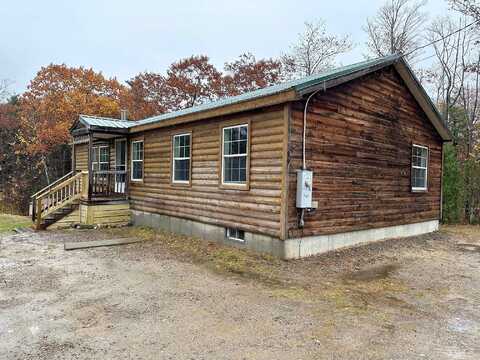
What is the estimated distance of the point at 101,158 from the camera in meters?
15.1

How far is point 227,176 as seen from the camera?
8.76 metres

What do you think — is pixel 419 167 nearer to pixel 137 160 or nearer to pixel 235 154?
pixel 235 154

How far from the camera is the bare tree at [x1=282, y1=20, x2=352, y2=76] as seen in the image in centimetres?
2516

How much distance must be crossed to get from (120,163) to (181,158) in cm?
443

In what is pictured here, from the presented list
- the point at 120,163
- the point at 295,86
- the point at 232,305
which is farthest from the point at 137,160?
the point at 232,305

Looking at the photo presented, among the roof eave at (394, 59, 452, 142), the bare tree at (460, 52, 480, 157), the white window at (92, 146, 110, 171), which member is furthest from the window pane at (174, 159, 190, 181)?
the bare tree at (460, 52, 480, 157)

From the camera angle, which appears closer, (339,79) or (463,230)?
(339,79)

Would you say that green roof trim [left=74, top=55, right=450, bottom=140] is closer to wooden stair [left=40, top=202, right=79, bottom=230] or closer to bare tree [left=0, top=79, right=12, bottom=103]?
wooden stair [left=40, top=202, right=79, bottom=230]

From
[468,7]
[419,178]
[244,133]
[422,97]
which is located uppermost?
[468,7]

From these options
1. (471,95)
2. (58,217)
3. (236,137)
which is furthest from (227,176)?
(471,95)

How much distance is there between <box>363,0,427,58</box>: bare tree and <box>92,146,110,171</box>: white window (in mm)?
18249

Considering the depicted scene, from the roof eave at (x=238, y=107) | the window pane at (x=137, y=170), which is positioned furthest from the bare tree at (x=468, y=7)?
the window pane at (x=137, y=170)

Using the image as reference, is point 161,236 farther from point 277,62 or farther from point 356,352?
point 277,62

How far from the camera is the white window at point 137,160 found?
12.5 metres
